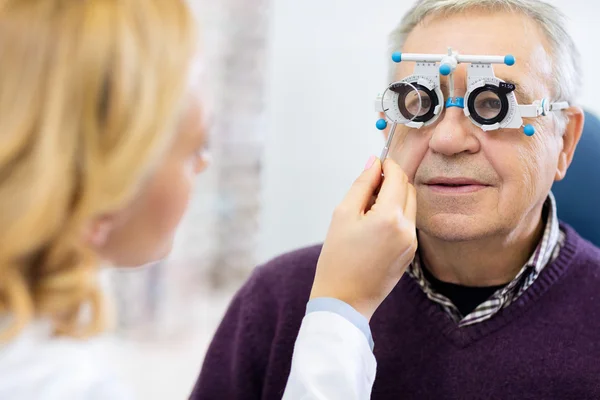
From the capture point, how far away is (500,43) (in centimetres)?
113

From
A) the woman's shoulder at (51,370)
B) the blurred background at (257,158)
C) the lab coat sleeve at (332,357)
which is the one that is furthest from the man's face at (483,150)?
the blurred background at (257,158)

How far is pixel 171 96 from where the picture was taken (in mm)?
705

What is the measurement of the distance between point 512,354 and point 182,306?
1.57 m

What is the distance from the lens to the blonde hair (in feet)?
2.15

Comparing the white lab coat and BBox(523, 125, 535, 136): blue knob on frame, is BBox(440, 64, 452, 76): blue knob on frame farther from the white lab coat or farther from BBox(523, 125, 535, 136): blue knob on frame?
the white lab coat

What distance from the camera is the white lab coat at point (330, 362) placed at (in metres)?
0.86

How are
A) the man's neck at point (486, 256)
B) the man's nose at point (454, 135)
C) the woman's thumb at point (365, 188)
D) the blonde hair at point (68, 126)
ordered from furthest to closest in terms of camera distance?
the man's neck at point (486, 256) < the man's nose at point (454, 135) < the woman's thumb at point (365, 188) < the blonde hair at point (68, 126)

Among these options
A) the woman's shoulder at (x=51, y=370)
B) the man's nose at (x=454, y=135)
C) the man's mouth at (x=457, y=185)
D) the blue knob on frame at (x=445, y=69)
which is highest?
the blue knob on frame at (x=445, y=69)

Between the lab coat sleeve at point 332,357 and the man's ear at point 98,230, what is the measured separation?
0.30m

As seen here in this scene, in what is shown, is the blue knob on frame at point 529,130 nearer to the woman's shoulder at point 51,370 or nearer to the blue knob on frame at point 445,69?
the blue knob on frame at point 445,69

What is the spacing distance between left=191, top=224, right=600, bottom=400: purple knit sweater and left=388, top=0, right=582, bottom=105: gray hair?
28 cm

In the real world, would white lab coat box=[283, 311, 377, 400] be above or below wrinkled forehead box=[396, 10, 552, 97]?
below

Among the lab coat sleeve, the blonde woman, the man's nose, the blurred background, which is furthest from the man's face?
the blurred background

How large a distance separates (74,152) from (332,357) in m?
0.41
